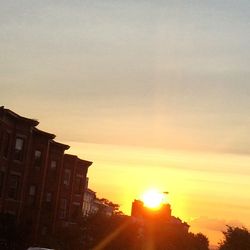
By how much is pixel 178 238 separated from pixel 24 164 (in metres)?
52.1

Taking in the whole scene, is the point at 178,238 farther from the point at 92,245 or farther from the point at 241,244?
the point at 241,244

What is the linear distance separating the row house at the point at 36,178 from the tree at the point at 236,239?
59.1ft

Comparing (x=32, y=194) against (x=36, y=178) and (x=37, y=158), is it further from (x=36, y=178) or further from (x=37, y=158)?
(x=37, y=158)

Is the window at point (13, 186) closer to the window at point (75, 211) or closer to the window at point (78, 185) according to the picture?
the window at point (75, 211)

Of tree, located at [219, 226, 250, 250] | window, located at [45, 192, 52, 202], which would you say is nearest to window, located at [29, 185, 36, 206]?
window, located at [45, 192, 52, 202]

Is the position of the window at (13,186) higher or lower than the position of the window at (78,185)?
lower

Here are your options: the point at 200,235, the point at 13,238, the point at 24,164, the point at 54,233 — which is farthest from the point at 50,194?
the point at 200,235

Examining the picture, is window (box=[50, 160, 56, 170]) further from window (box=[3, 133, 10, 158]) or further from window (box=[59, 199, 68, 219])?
window (box=[3, 133, 10, 158])

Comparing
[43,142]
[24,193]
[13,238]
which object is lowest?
[13,238]

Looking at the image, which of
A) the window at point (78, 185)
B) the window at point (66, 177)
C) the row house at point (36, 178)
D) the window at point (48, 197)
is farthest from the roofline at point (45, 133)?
the window at point (78, 185)

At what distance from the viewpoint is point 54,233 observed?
200ft

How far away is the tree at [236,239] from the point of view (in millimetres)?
54816

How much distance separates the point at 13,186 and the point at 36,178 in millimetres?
5926

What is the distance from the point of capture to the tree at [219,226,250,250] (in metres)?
54.8
